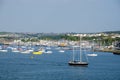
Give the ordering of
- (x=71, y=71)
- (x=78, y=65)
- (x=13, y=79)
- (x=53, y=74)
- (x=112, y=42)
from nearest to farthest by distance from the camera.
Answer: (x=13, y=79)
(x=53, y=74)
(x=71, y=71)
(x=78, y=65)
(x=112, y=42)

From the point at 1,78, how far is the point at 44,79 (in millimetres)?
2175

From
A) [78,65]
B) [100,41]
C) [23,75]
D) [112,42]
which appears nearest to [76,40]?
[100,41]

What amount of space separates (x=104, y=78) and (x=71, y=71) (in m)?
4.12

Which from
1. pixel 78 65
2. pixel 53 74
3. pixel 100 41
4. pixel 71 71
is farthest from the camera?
pixel 100 41

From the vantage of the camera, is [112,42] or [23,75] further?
[112,42]

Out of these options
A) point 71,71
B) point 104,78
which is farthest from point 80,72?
point 104,78

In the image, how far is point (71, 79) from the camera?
2405 centimetres

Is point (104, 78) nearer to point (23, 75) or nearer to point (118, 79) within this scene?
point (118, 79)

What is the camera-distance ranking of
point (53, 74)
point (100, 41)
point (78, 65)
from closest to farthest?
1. point (53, 74)
2. point (78, 65)
3. point (100, 41)

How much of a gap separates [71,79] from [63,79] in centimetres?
43

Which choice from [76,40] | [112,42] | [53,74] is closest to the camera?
[53,74]

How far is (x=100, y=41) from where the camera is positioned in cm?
8706

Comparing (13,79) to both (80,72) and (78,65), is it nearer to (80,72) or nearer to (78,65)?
(80,72)

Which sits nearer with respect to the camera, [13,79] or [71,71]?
[13,79]
